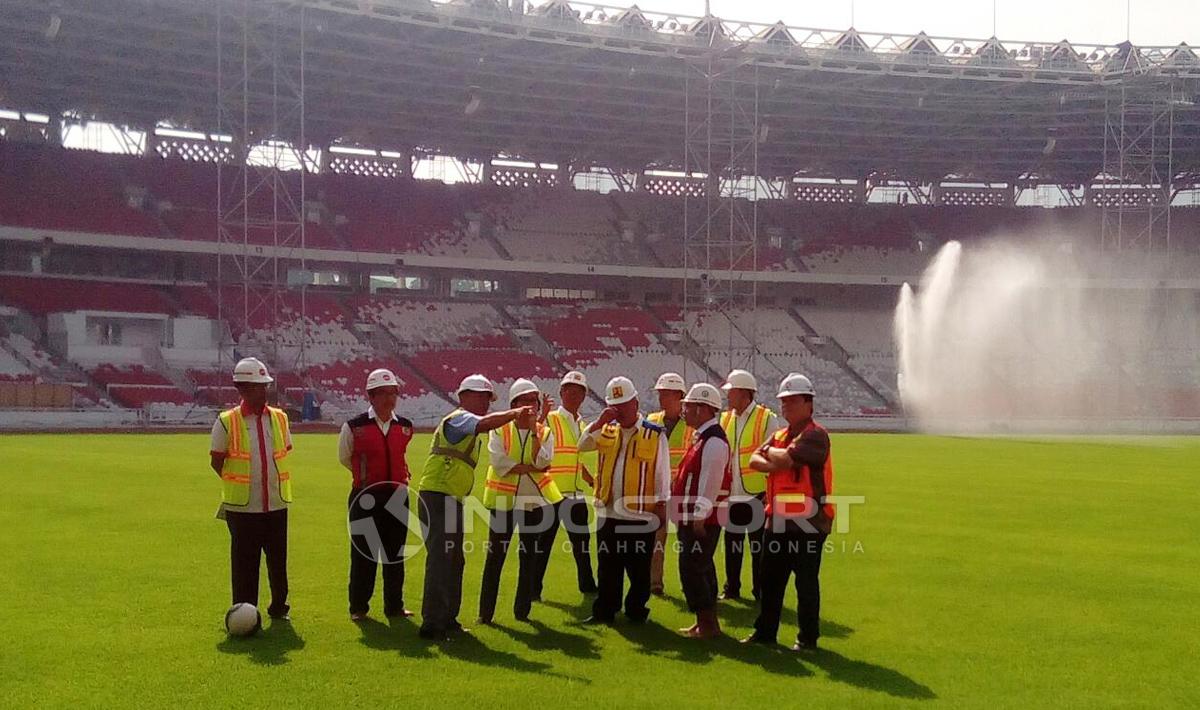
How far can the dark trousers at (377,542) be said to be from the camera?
826 cm

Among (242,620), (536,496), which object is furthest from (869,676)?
(242,620)

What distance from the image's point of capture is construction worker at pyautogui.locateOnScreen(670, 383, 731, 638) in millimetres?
7582

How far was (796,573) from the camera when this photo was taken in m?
7.52

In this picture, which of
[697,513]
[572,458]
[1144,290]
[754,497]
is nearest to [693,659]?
[697,513]

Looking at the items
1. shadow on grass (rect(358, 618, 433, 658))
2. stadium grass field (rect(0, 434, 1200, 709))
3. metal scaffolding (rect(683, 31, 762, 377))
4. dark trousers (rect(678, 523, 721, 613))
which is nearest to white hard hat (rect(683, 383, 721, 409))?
dark trousers (rect(678, 523, 721, 613))

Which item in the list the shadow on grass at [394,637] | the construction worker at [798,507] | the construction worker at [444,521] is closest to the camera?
the construction worker at [798,507]

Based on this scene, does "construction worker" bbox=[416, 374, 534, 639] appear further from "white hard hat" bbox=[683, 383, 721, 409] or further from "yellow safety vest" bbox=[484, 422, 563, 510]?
"white hard hat" bbox=[683, 383, 721, 409]

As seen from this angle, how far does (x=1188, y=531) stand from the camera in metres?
13.2

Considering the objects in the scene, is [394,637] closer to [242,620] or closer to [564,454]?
[242,620]

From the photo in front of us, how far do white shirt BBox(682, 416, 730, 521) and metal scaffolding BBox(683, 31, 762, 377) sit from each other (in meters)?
34.1

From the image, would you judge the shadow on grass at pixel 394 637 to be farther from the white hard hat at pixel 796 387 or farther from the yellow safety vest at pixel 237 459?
the white hard hat at pixel 796 387

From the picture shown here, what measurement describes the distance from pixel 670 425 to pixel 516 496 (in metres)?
1.76

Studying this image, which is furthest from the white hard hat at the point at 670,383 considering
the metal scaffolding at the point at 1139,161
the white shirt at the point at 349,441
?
the metal scaffolding at the point at 1139,161

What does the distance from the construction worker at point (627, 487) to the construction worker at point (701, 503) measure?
0.64 ft
